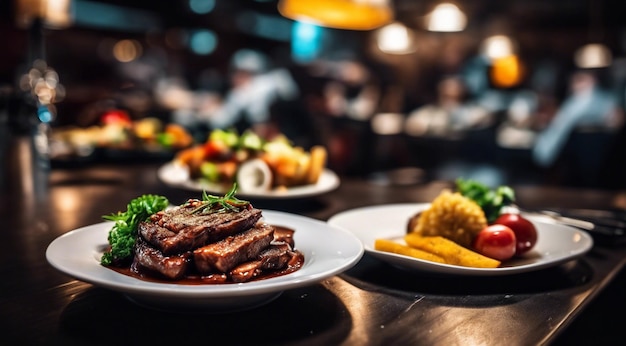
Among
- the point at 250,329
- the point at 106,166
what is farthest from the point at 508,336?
the point at 106,166

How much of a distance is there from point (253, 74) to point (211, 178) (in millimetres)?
7347

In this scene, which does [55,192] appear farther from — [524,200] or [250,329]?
[524,200]

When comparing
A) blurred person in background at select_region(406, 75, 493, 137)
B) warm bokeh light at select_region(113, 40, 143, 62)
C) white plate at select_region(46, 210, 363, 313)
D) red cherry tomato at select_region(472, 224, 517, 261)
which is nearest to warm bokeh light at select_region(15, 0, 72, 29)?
white plate at select_region(46, 210, 363, 313)

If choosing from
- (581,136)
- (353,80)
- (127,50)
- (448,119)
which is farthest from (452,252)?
(127,50)

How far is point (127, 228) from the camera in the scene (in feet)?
3.69

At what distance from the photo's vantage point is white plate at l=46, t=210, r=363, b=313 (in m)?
0.89

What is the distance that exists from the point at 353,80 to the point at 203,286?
1130 cm

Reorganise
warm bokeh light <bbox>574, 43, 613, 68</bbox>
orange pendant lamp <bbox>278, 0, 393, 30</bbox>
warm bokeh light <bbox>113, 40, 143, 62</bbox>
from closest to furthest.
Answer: orange pendant lamp <bbox>278, 0, 393, 30</bbox>, warm bokeh light <bbox>574, 43, 613, 68</bbox>, warm bokeh light <bbox>113, 40, 143, 62</bbox>

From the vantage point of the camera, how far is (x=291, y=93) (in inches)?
411

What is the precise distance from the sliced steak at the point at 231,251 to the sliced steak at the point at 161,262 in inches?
0.9

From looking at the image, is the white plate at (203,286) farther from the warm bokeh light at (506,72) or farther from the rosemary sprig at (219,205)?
the warm bokeh light at (506,72)

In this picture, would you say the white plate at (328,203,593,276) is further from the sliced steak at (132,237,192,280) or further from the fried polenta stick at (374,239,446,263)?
the sliced steak at (132,237,192,280)

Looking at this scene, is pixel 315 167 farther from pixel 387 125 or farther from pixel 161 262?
pixel 387 125

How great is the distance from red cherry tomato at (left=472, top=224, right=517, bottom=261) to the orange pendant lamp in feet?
10.6
